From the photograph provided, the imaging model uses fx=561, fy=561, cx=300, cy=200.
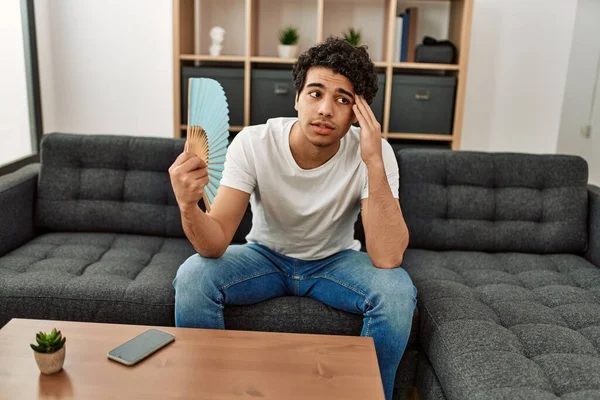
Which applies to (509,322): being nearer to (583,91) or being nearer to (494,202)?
(494,202)

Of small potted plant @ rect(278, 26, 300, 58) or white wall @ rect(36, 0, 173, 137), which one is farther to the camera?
white wall @ rect(36, 0, 173, 137)

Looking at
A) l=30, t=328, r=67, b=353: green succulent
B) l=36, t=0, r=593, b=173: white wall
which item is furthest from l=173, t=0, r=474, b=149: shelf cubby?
l=30, t=328, r=67, b=353: green succulent

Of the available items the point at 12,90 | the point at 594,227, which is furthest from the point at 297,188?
the point at 12,90

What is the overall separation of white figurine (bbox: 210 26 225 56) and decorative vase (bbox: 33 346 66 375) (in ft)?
7.15

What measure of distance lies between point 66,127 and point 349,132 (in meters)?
2.11

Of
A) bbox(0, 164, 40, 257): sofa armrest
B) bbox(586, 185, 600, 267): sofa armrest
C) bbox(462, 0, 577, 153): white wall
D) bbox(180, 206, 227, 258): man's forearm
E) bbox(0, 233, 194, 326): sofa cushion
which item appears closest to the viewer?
bbox(180, 206, 227, 258): man's forearm

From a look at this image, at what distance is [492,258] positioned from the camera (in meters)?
2.20

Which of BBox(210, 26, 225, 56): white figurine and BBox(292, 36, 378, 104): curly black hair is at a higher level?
BBox(210, 26, 225, 56): white figurine

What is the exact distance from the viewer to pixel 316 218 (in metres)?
1.82

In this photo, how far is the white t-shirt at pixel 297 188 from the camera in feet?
5.90

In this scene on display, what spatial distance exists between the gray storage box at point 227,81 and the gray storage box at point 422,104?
2.62ft

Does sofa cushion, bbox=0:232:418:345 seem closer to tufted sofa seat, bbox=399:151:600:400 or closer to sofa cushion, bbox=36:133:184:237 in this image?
tufted sofa seat, bbox=399:151:600:400

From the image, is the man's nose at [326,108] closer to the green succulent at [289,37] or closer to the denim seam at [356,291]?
the denim seam at [356,291]

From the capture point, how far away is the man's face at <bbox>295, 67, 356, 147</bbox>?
1.70 metres
